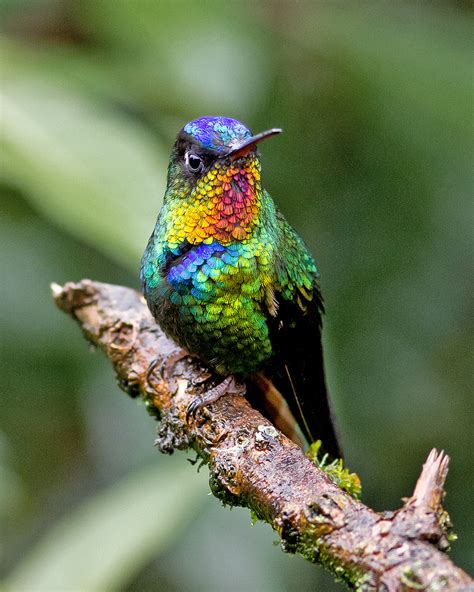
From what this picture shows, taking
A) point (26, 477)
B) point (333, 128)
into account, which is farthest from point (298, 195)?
point (26, 477)

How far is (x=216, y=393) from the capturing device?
2.84 metres

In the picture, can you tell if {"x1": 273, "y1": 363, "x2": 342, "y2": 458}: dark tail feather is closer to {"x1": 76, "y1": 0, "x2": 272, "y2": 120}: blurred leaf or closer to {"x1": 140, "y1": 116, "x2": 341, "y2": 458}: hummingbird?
{"x1": 140, "y1": 116, "x2": 341, "y2": 458}: hummingbird

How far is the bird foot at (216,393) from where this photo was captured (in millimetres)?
2756

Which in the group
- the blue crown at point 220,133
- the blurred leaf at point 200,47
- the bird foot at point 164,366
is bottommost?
the bird foot at point 164,366

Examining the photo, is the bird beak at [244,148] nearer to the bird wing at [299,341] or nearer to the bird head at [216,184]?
the bird head at [216,184]

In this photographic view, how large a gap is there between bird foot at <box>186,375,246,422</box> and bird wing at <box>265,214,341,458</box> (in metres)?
0.14

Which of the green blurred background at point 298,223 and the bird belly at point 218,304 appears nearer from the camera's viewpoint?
the bird belly at point 218,304

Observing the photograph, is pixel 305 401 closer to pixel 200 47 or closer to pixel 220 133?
pixel 220 133

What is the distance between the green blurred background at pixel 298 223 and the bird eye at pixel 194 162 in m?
0.62

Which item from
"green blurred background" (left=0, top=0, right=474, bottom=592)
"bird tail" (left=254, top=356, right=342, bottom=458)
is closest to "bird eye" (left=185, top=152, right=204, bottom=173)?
"green blurred background" (left=0, top=0, right=474, bottom=592)

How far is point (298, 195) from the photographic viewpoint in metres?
4.14

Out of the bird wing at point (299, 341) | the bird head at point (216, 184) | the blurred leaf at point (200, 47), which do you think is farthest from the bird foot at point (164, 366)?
the blurred leaf at point (200, 47)

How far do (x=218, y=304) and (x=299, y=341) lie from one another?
0.34 meters

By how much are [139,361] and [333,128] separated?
1689 mm
